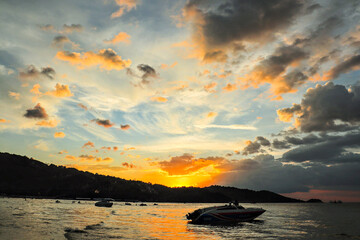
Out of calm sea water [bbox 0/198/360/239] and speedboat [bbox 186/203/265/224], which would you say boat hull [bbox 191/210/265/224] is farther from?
calm sea water [bbox 0/198/360/239]

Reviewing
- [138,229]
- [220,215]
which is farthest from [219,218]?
[138,229]

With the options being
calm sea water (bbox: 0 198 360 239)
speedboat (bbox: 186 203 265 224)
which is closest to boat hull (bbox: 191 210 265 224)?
speedboat (bbox: 186 203 265 224)

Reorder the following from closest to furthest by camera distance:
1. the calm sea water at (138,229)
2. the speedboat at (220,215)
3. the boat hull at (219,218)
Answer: the calm sea water at (138,229), the boat hull at (219,218), the speedboat at (220,215)

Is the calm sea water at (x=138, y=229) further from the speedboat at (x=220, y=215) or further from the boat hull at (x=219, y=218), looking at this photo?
the speedboat at (x=220, y=215)

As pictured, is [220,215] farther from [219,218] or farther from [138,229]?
[138,229]

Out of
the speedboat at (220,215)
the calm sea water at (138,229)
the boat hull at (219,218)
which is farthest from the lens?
the speedboat at (220,215)

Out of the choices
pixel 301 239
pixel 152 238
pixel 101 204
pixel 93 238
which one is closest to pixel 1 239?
pixel 93 238

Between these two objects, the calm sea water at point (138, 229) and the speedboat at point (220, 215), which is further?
the speedboat at point (220, 215)

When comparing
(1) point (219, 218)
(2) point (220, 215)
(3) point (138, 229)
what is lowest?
(3) point (138, 229)

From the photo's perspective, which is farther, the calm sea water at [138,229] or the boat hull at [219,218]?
the boat hull at [219,218]

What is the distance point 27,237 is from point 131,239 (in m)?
13.3

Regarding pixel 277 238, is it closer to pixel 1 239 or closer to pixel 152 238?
pixel 152 238

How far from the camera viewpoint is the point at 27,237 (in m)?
31.4

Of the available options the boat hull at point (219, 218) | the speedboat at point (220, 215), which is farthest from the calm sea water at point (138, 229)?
the speedboat at point (220, 215)
